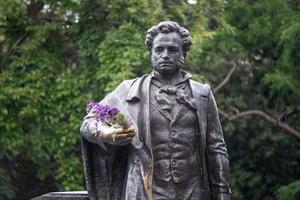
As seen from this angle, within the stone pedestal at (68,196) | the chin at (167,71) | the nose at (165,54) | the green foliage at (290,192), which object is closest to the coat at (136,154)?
the chin at (167,71)

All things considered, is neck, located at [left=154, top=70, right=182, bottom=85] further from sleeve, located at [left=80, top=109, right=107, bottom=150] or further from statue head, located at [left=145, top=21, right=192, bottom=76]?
sleeve, located at [left=80, top=109, right=107, bottom=150]

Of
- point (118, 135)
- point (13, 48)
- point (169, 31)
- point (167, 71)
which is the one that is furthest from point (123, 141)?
point (13, 48)

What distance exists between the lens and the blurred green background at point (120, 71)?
17562 millimetres

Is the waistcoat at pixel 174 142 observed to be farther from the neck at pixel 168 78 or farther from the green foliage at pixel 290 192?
the green foliage at pixel 290 192

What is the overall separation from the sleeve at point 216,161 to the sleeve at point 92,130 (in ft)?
2.62

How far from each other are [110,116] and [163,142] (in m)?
0.46

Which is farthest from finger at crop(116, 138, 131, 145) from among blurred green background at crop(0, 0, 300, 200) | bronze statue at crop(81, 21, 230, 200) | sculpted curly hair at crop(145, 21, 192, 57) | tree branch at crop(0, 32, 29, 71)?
tree branch at crop(0, 32, 29, 71)

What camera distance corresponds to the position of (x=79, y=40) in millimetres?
18250

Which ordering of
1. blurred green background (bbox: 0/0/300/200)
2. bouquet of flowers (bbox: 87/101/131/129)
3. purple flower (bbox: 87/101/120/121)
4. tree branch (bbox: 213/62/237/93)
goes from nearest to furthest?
bouquet of flowers (bbox: 87/101/131/129) < purple flower (bbox: 87/101/120/121) < blurred green background (bbox: 0/0/300/200) < tree branch (bbox: 213/62/237/93)

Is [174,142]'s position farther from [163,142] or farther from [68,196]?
[68,196]

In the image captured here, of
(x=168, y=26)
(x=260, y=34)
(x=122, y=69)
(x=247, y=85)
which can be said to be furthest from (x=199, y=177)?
(x=247, y=85)

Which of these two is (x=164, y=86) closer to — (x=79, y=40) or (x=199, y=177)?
(x=199, y=177)

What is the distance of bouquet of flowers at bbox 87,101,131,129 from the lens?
8.16 m

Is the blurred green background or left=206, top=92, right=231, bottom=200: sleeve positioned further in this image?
the blurred green background
